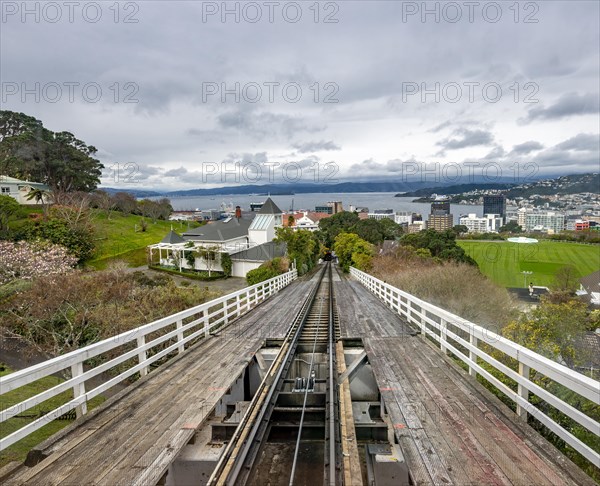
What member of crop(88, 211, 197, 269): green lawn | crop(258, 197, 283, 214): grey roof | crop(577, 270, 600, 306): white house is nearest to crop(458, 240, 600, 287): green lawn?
crop(577, 270, 600, 306): white house

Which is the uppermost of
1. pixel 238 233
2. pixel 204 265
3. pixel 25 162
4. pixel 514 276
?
pixel 25 162

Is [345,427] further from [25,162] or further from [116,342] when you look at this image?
[25,162]

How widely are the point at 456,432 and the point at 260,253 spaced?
3461 centimetres

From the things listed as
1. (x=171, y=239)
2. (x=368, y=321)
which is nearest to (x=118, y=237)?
(x=171, y=239)

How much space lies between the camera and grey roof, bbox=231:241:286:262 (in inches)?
1469

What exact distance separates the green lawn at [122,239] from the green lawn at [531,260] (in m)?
47.3

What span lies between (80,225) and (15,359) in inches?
1050

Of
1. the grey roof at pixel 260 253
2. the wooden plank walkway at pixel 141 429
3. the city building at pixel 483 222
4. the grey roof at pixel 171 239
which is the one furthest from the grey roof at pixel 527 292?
the city building at pixel 483 222

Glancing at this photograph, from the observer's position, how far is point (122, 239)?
46.9m

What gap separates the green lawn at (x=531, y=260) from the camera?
55000 mm

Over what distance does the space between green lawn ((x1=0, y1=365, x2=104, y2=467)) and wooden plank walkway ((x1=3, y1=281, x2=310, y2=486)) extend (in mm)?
4025

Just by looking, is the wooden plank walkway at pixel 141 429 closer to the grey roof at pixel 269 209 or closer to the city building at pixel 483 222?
the grey roof at pixel 269 209

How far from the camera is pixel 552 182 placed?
172875mm

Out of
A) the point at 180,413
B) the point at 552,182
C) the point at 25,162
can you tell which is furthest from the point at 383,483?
the point at 552,182
